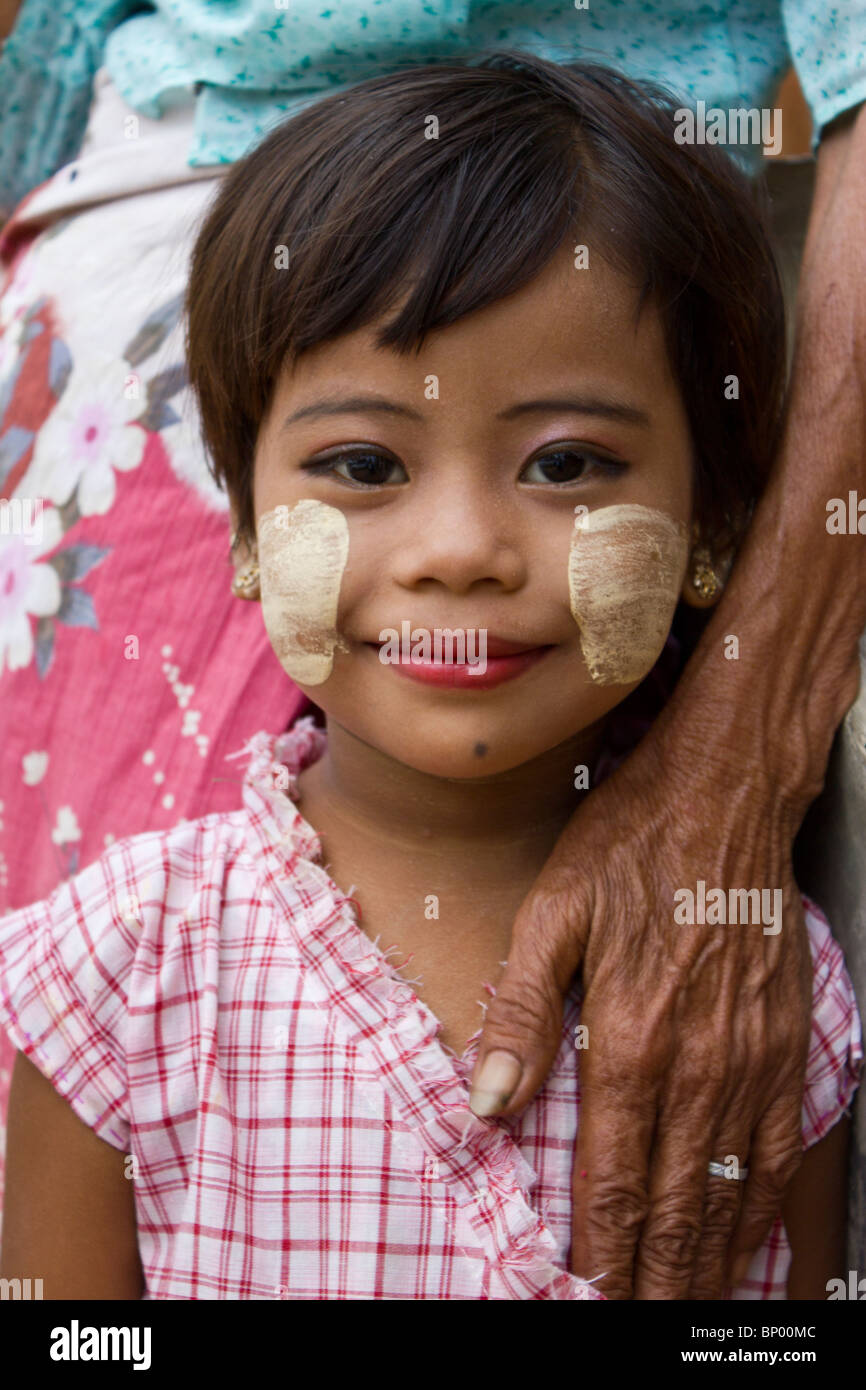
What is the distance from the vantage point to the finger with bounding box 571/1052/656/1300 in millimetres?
1276

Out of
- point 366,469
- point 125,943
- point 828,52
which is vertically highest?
point 828,52

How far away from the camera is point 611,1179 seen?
50.4 inches

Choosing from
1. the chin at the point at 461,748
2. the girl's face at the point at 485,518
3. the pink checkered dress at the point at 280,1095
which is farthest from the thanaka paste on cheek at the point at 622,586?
the pink checkered dress at the point at 280,1095

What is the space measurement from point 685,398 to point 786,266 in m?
0.70

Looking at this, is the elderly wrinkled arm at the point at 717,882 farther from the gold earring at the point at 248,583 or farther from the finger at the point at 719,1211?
the gold earring at the point at 248,583

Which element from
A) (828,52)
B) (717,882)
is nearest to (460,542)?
(717,882)

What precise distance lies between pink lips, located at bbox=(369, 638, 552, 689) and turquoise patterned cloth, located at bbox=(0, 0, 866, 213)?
0.83m

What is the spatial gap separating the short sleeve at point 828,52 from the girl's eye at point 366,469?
0.81 meters

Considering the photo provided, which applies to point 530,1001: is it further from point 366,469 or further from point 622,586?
point 366,469

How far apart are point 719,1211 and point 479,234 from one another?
A: 100cm

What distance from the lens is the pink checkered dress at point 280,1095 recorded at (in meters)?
1.26

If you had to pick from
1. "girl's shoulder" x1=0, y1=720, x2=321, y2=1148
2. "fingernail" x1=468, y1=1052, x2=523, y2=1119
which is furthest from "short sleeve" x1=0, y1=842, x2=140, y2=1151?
"fingernail" x1=468, y1=1052, x2=523, y2=1119

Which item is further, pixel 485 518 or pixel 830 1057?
pixel 830 1057

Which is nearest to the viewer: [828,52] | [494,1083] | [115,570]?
[494,1083]
